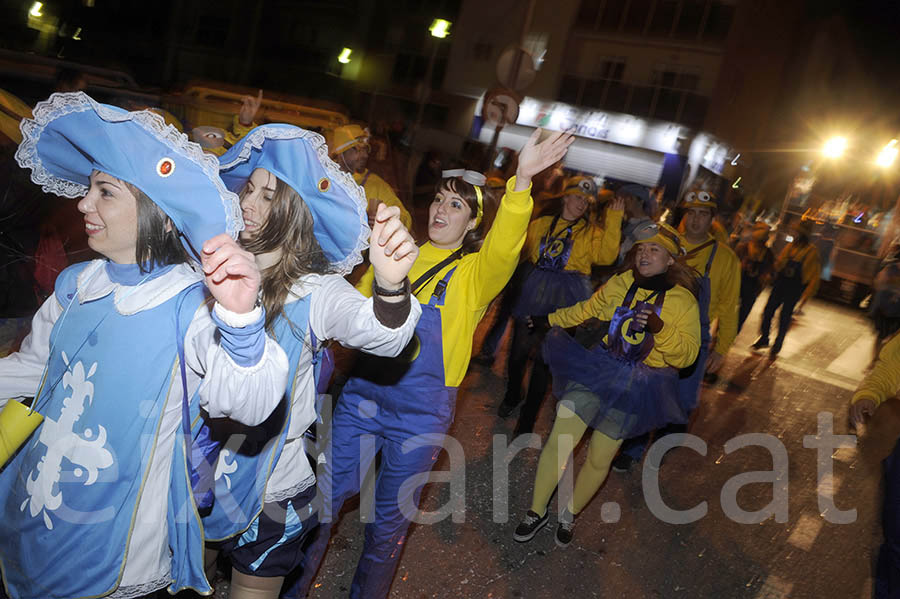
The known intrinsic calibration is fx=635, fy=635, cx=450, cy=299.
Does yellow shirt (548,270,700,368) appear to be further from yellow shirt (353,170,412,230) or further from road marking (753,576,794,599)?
yellow shirt (353,170,412,230)

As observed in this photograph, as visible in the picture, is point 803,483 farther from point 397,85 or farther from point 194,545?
point 397,85

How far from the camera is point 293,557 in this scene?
2.43m

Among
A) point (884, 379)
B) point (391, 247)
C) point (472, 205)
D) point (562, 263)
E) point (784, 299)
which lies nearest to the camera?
point (391, 247)

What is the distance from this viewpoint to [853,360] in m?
11.9

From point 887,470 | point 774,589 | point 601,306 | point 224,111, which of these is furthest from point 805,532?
point 224,111

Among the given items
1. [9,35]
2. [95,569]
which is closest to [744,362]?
[95,569]

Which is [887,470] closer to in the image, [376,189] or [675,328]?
[675,328]

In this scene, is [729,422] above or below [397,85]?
below

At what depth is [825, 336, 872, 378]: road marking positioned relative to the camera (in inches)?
424

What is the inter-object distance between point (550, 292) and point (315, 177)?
3831 millimetres

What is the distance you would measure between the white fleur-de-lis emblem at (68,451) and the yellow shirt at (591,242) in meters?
4.55

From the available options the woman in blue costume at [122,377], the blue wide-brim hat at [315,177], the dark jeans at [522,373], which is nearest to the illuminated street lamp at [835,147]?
the dark jeans at [522,373]

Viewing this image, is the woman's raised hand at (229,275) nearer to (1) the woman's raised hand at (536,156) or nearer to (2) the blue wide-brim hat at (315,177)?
(2) the blue wide-brim hat at (315,177)

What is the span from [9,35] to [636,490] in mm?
20887
